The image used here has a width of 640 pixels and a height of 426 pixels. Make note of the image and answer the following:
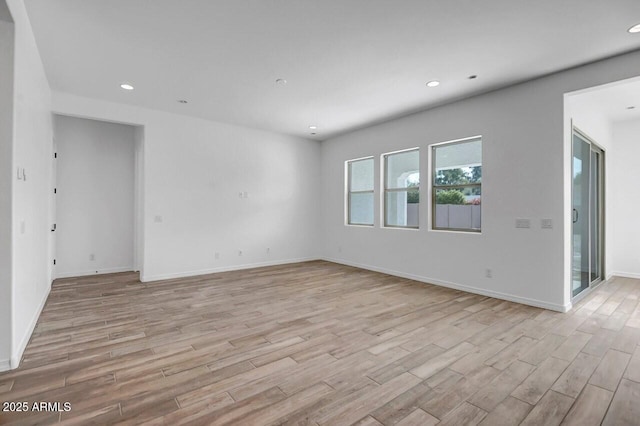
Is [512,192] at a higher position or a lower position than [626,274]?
higher

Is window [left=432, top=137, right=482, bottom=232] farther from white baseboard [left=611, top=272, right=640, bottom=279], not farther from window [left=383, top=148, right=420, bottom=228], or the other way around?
white baseboard [left=611, top=272, right=640, bottom=279]

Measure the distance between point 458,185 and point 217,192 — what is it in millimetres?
4437

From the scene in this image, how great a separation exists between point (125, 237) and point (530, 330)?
22.5 feet

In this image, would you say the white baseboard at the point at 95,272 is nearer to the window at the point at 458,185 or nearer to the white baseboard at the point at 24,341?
the white baseboard at the point at 24,341

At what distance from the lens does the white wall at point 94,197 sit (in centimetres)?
554

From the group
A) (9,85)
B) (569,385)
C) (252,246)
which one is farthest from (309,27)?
(252,246)

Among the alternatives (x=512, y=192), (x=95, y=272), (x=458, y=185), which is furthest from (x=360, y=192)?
(x=95, y=272)

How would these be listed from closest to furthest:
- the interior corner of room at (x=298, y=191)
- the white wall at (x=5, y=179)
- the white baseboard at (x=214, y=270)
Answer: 1. the white wall at (x=5, y=179)
2. the interior corner of room at (x=298, y=191)
3. the white baseboard at (x=214, y=270)

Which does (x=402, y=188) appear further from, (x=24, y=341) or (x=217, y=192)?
(x=24, y=341)

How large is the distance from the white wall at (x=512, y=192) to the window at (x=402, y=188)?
0.23 m

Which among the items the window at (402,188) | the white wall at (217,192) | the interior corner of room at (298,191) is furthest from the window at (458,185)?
the white wall at (217,192)

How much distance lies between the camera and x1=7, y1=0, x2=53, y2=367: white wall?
2.43 m

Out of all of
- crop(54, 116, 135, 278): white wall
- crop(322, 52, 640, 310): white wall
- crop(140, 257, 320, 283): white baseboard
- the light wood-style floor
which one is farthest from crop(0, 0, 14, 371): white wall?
crop(322, 52, 640, 310): white wall

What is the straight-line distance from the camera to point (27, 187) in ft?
9.53
